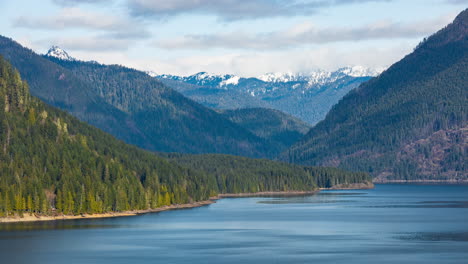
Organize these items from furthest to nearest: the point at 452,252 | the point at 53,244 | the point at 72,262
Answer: the point at 53,244
the point at 452,252
the point at 72,262

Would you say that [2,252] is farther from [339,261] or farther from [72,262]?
[339,261]

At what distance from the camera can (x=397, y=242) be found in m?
199

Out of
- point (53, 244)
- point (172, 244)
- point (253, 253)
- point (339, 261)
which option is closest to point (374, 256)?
point (339, 261)

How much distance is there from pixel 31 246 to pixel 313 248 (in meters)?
54.6

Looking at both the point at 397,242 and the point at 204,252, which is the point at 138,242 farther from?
the point at 397,242

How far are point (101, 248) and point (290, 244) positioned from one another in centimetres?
3855

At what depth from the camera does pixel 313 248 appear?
619 feet

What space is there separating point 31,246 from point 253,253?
42972 mm

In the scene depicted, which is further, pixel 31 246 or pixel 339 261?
pixel 31 246

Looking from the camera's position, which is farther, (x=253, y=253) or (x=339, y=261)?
(x=253, y=253)

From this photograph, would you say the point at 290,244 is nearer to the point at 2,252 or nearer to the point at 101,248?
the point at 101,248

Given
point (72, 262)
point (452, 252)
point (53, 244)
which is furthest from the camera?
point (53, 244)

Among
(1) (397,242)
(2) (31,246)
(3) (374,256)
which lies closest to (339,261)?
(3) (374,256)

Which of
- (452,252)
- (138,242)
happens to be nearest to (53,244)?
(138,242)
